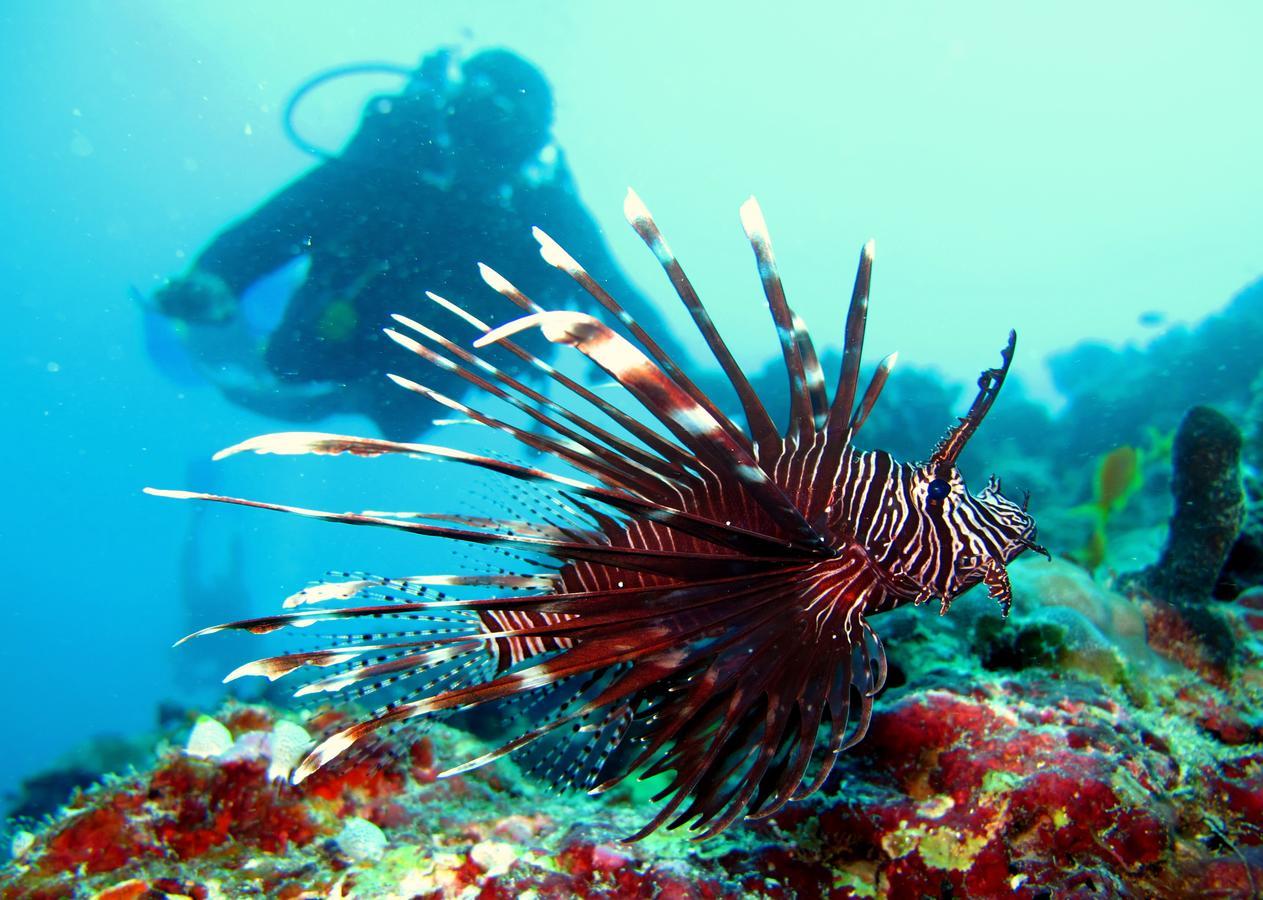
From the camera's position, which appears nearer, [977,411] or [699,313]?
[977,411]

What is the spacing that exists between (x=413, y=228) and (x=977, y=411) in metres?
9.62

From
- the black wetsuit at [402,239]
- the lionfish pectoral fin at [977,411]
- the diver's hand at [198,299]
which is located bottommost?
the lionfish pectoral fin at [977,411]

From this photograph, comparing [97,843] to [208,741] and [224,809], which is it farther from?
[208,741]

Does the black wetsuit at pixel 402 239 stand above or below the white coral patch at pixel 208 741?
above

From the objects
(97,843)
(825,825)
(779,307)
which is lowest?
(825,825)

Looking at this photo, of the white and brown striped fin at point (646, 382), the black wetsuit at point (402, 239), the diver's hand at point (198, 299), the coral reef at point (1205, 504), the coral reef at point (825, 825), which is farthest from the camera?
the diver's hand at point (198, 299)

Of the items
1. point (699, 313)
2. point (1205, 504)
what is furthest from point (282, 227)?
point (1205, 504)

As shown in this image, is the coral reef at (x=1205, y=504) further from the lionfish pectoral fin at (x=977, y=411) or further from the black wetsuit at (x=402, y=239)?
the black wetsuit at (x=402, y=239)

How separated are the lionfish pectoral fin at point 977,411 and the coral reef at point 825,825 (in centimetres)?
133

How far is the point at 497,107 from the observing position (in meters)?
9.62

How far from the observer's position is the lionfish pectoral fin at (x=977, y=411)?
1991 mm

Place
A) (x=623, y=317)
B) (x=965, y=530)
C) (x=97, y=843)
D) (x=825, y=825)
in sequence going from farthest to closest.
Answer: (x=97, y=843), (x=825, y=825), (x=623, y=317), (x=965, y=530)

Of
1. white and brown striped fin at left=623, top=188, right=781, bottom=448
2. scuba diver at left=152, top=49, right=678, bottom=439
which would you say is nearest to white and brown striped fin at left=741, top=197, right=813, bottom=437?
white and brown striped fin at left=623, top=188, right=781, bottom=448

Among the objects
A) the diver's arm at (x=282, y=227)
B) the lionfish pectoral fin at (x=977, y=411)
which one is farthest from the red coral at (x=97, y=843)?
the diver's arm at (x=282, y=227)
